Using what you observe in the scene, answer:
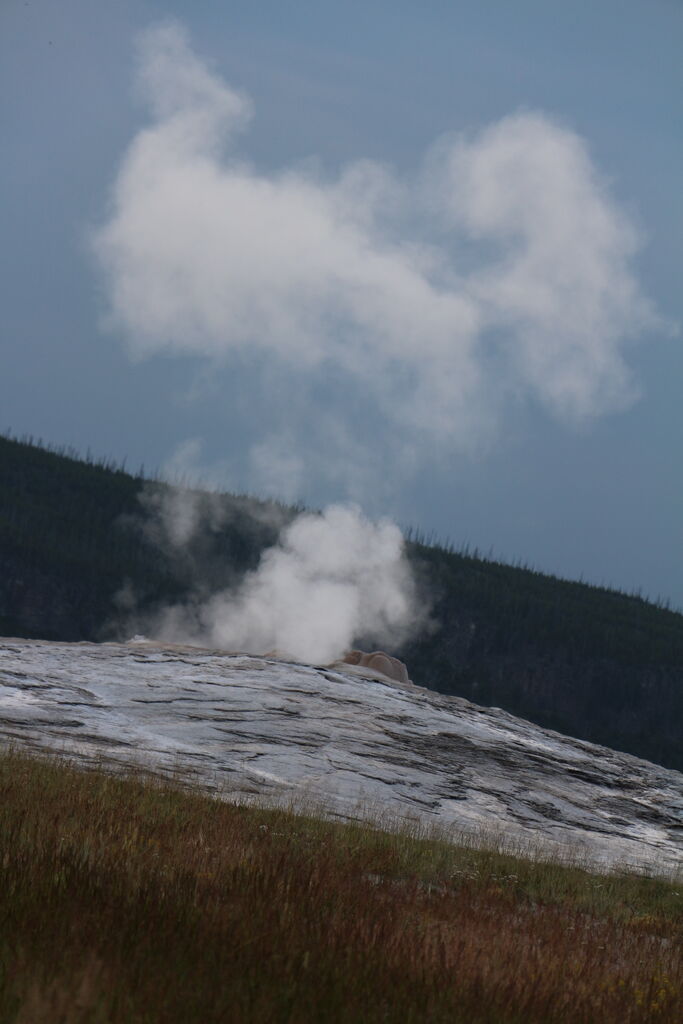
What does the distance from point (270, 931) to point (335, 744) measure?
10.7m

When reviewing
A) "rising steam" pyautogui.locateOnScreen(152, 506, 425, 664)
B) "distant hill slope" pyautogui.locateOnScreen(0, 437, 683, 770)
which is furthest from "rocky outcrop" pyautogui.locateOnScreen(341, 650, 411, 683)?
"distant hill slope" pyautogui.locateOnScreen(0, 437, 683, 770)

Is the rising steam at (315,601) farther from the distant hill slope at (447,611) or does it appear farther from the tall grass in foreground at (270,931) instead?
the tall grass in foreground at (270,931)

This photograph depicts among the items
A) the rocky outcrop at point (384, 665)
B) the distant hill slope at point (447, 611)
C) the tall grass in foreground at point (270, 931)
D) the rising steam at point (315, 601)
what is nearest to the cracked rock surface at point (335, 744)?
the rocky outcrop at point (384, 665)

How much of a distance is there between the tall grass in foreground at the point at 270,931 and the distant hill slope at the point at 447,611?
6176cm

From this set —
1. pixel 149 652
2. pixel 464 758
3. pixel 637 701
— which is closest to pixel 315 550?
pixel 637 701

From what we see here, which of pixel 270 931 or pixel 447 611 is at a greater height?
pixel 447 611

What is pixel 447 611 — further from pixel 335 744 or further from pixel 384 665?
pixel 335 744

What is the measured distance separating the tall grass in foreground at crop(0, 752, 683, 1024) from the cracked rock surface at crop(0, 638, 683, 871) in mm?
3451

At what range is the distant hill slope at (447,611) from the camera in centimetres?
6888

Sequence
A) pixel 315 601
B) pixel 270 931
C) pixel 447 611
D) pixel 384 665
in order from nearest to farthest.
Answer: pixel 270 931 → pixel 384 665 → pixel 315 601 → pixel 447 611

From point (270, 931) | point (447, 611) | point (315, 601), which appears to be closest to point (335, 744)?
point (270, 931)

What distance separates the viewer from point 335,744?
1455cm

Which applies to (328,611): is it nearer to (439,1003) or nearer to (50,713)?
(50,713)

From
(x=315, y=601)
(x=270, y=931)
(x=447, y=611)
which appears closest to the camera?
(x=270, y=931)
